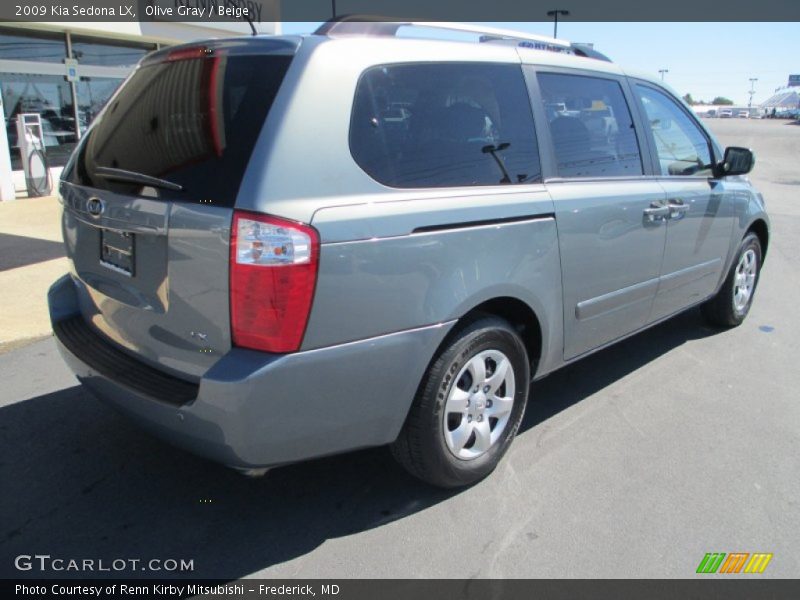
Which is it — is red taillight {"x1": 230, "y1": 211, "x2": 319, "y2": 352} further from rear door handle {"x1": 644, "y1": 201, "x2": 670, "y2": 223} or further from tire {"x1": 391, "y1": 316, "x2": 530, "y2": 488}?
rear door handle {"x1": 644, "y1": 201, "x2": 670, "y2": 223}

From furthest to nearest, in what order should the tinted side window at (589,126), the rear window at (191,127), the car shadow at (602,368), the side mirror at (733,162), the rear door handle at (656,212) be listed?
1. the side mirror at (733,162)
2. the car shadow at (602,368)
3. the rear door handle at (656,212)
4. the tinted side window at (589,126)
5. the rear window at (191,127)

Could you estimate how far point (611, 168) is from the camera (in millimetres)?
3742

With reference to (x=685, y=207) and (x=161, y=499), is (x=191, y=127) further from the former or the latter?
(x=685, y=207)

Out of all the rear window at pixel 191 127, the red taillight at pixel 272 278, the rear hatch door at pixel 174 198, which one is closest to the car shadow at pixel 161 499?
the rear hatch door at pixel 174 198

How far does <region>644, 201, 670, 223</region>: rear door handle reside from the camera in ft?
12.6

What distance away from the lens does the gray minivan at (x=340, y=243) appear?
7.63ft

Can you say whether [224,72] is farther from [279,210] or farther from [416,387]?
[416,387]

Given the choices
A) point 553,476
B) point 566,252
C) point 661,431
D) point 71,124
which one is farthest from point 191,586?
point 71,124

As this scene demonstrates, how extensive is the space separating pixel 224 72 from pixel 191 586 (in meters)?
1.94

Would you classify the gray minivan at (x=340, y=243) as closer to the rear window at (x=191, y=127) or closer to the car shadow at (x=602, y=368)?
the rear window at (x=191, y=127)

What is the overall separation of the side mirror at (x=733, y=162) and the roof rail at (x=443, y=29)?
1.29 meters

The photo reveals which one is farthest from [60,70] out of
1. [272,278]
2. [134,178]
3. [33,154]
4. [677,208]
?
[272,278]

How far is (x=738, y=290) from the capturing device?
17.6 feet

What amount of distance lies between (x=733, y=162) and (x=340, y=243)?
138 inches
